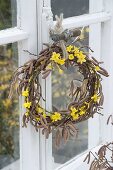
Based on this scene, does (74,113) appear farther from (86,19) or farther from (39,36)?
(86,19)

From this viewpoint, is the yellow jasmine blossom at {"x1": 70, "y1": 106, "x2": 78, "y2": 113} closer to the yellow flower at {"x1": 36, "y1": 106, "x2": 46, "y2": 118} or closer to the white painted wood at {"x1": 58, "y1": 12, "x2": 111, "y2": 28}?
the yellow flower at {"x1": 36, "y1": 106, "x2": 46, "y2": 118}

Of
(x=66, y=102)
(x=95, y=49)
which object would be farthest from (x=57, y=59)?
(x=95, y=49)

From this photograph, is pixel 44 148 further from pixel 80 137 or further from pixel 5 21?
pixel 5 21

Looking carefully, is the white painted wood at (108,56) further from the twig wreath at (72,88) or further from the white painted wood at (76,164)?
the twig wreath at (72,88)

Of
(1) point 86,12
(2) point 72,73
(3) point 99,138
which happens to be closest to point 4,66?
(2) point 72,73

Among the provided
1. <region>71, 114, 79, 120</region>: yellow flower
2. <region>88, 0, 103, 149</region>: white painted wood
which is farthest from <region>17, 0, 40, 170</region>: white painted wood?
<region>88, 0, 103, 149</region>: white painted wood

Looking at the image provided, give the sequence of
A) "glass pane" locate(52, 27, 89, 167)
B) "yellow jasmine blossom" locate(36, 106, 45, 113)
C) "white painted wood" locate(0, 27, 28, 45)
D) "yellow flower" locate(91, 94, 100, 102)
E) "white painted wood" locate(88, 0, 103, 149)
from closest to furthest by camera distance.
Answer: "white painted wood" locate(0, 27, 28, 45)
"yellow jasmine blossom" locate(36, 106, 45, 113)
"yellow flower" locate(91, 94, 100, 102)
"glass pane" locate(52, 27, 89, 167)
"white painted wood" locate(88, 0, 103, 149)

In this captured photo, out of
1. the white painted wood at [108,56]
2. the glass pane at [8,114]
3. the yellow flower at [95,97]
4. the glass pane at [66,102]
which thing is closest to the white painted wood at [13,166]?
the glass pane at [8,114]
